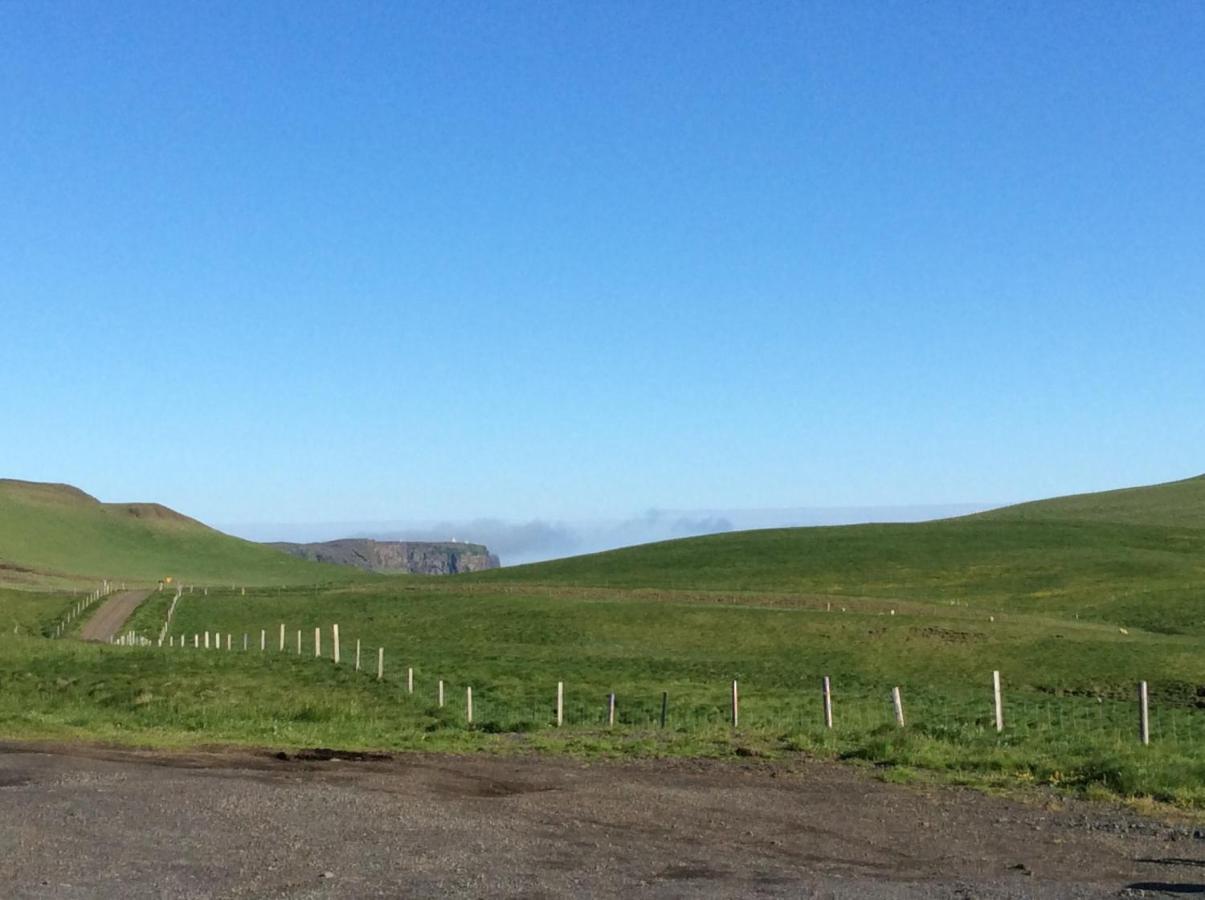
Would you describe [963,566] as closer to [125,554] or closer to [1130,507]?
[1130,507]

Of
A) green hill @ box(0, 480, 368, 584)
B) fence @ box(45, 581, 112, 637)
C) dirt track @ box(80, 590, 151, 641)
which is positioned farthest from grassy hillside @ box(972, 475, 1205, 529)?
fence @ box(45, 581, 112, 637)

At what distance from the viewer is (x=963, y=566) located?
115625 mm

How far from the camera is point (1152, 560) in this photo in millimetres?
109750

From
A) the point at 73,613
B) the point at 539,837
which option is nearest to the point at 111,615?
the point at 73,613

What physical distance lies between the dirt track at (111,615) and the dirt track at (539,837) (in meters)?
52.4

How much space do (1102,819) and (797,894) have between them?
8019mm

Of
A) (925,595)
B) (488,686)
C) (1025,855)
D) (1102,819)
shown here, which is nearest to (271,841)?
(1025,855)

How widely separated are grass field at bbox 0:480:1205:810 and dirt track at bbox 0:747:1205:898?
412 cm

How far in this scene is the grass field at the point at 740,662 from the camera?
1185 inches

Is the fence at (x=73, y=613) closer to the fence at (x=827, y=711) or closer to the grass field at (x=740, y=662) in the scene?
the grass field at (x=740, y=662)

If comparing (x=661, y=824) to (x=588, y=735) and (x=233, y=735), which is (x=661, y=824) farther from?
(x=233, y=735)

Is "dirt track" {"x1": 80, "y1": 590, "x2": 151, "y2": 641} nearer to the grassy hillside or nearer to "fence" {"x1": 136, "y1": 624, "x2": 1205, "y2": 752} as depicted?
"fence" {"x1": 136, "y1": 624, "x2": 1205, "y2": 752}

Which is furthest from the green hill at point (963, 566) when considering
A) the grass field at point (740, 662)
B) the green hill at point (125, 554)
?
the green hill at point (125, 554)

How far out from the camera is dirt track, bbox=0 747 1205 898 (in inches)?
574
